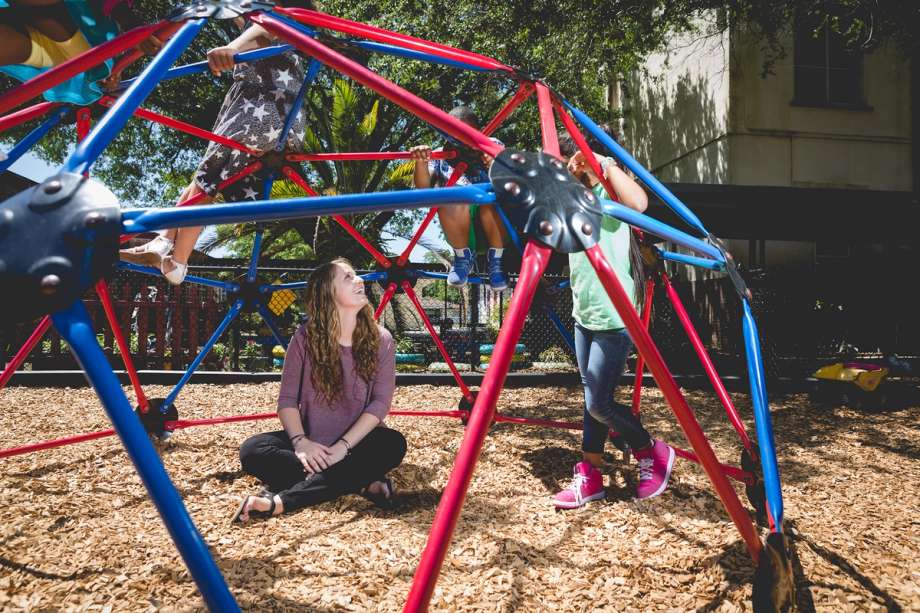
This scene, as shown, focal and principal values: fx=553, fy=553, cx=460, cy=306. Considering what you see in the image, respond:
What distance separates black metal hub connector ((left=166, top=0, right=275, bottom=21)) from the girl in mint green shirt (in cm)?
132

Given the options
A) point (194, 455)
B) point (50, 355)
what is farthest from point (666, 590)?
point (50, 355)

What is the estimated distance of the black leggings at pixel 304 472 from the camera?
7.42ft

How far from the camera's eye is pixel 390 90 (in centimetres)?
134

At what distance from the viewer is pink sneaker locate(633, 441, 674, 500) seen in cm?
240

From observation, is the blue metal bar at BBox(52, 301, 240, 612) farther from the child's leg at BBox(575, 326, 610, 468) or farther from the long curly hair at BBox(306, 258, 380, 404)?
the child's leg at BBox(575, 326, 610, 468)

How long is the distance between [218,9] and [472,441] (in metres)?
1.46

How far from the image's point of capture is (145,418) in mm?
3082

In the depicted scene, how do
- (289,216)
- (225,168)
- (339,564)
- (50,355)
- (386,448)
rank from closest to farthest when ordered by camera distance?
(289,216) → (339,564) → (386,448) → (225,168) → (50,355)

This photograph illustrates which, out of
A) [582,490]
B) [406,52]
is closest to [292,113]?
[406,52]

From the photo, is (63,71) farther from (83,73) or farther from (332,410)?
(332,410)

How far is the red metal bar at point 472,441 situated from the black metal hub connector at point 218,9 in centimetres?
119

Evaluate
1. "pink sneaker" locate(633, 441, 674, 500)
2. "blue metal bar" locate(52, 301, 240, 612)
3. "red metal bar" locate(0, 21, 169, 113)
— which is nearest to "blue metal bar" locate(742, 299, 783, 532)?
"pink sneaker" locate(633, 441, 674, 500)

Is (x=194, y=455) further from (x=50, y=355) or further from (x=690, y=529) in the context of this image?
(x=50, y=355)

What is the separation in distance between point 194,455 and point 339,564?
167 centimetres
